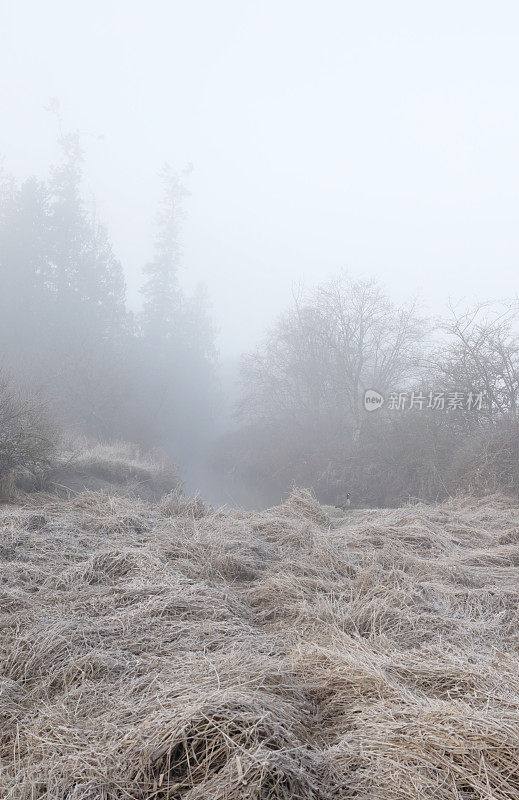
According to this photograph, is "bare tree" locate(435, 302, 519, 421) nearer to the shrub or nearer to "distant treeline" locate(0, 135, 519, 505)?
"distant treeline" locate(0, 135, 519, 505)

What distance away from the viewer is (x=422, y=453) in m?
15.2

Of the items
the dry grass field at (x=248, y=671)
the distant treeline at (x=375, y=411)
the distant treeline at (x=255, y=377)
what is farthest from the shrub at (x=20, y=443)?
the distant treeline at (x=375, y=411)

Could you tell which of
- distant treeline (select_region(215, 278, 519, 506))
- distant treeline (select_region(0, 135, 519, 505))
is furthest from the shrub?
distant treeline (select_region(215, 278, 519, 506))

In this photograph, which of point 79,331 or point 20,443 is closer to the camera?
point 20,443

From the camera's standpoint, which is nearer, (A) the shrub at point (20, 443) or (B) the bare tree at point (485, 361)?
(A) the shrub at point (20, 443)

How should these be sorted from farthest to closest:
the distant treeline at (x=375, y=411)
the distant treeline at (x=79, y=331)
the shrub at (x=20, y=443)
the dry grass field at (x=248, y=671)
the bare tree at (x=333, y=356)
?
the distant treeline at (x=79, y=331)
the bare tree at (x=333, y=356)
the distant treeline at (x=375, y=411)
the shrub at (x=20, y=443)
the dry grass field at (x=248, y=671)

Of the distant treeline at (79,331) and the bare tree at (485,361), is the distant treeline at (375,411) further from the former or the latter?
the distant treeline at (79,331)

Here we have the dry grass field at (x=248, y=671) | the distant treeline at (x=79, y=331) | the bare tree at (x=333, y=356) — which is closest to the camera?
the dry grass field at (x=248, y=671)

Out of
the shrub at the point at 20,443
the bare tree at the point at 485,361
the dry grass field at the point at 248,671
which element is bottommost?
the dry grass field at the point at 248,671

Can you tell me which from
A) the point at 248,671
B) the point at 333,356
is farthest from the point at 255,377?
the point at 248,671

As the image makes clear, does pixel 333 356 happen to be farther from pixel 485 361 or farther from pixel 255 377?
pixel 485 361

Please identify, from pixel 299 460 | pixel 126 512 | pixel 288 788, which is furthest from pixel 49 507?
pixel 299 460

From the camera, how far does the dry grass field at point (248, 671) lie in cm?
158

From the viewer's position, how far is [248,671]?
2105 millimetres
